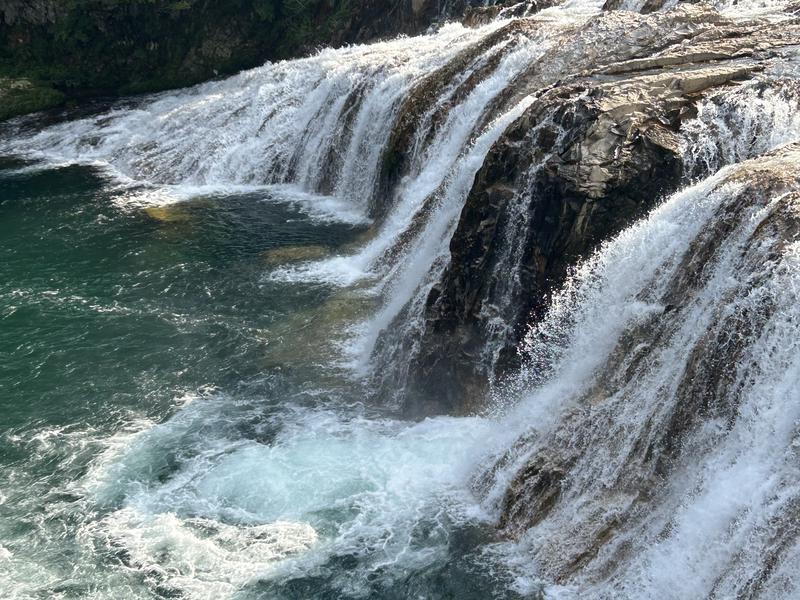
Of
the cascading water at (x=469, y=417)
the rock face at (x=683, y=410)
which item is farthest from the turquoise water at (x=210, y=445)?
the rock face at (x=683, y=410)

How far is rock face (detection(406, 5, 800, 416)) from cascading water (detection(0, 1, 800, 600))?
10 centimetres

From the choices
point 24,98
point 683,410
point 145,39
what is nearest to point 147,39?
point 145,39

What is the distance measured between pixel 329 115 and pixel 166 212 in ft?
17.3

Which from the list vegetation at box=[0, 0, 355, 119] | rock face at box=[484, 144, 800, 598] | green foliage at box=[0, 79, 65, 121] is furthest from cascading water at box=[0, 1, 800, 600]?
vegetation at box=[0, 0, 355, 119]

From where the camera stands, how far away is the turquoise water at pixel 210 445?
9.88m

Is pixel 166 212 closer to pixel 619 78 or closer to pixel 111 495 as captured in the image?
pixel 111 495

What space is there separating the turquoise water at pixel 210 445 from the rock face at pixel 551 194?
3.95 feet

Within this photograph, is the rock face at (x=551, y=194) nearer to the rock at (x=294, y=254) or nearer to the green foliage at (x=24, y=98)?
the rock at (x=294, y=254)

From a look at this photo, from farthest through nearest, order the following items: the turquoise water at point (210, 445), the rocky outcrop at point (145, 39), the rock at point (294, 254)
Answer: the rocky outcrop at point (145, 39), the rock at point (294, 254), the turquoise water at point (210, 445)

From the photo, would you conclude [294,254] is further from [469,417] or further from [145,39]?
[145,39]

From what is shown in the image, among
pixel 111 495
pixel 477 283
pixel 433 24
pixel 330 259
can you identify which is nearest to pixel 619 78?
pixel 477 283

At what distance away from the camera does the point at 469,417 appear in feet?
40.5

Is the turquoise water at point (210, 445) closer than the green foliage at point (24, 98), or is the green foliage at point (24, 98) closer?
the turquoise water at point (210, 445)

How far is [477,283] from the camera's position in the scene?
12.6 metres
